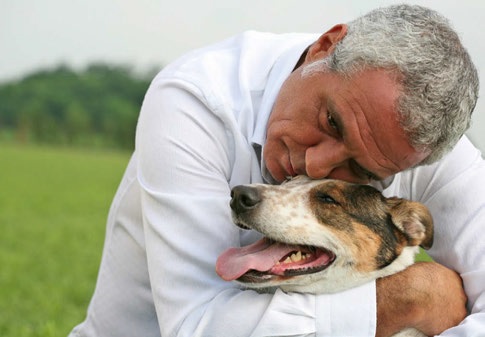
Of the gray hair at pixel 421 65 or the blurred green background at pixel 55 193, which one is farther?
the blurred green background at pixel 55 193

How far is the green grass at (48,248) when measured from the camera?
23.4 feet

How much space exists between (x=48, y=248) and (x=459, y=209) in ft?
25.6

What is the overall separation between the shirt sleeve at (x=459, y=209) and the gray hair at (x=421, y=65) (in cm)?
50

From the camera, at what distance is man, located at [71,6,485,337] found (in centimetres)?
359

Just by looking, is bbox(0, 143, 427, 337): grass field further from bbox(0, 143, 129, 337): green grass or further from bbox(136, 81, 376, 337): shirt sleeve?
bbox(136, 81, 376, 337): shirt sleeve

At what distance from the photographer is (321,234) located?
3707 mm

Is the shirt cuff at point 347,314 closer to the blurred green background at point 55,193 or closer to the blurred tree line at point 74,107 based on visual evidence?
the blurred green background at point 55,193

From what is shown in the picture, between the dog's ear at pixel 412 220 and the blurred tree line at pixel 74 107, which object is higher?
the dog's ear at pixel 412 220

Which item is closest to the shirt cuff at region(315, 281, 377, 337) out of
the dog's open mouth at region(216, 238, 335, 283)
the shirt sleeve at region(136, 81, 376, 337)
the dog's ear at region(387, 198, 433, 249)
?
the shirt sleeve at region(136, 81, 376, 337)

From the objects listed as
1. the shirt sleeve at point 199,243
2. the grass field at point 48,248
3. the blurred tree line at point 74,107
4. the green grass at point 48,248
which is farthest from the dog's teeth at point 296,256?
the blurred tree line at point 74,107

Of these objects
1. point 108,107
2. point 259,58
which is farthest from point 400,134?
point 108,107

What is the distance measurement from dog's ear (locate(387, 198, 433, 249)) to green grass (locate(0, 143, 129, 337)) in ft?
10.1

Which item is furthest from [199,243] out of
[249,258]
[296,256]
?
[296,256]

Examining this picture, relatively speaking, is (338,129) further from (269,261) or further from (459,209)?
(459,209)
